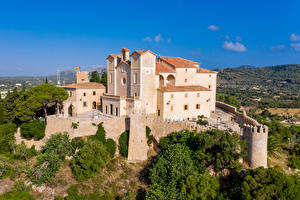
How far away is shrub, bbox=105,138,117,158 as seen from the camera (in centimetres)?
2670

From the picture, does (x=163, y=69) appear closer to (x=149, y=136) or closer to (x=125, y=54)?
(x=125, y=54)

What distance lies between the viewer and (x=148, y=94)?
30641 millimetres

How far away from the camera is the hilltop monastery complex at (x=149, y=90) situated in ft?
99.0

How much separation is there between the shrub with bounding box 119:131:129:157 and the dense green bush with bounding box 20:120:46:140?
9596mm

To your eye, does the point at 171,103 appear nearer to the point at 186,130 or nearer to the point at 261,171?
the point at 186,130

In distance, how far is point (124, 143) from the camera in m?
27.1

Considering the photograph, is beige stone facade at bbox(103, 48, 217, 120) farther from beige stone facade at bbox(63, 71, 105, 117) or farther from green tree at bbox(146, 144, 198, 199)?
green tree at bbox(146, 144, 198, 199)

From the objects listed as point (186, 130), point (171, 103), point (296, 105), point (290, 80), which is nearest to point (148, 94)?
point (171, 103)

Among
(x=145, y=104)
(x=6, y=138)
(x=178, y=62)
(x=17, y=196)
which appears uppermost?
(x=178, y=62)

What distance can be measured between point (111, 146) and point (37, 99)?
11599 mm

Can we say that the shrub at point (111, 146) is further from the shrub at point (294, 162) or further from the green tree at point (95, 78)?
the green tree at point (95, 78)

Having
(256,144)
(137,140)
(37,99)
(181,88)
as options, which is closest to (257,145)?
(256,144)

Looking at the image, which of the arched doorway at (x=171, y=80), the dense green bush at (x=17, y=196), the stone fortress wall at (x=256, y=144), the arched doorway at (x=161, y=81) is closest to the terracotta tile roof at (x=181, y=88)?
the arched doorway at (x=161, y=81)

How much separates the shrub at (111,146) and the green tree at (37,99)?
9.86m
